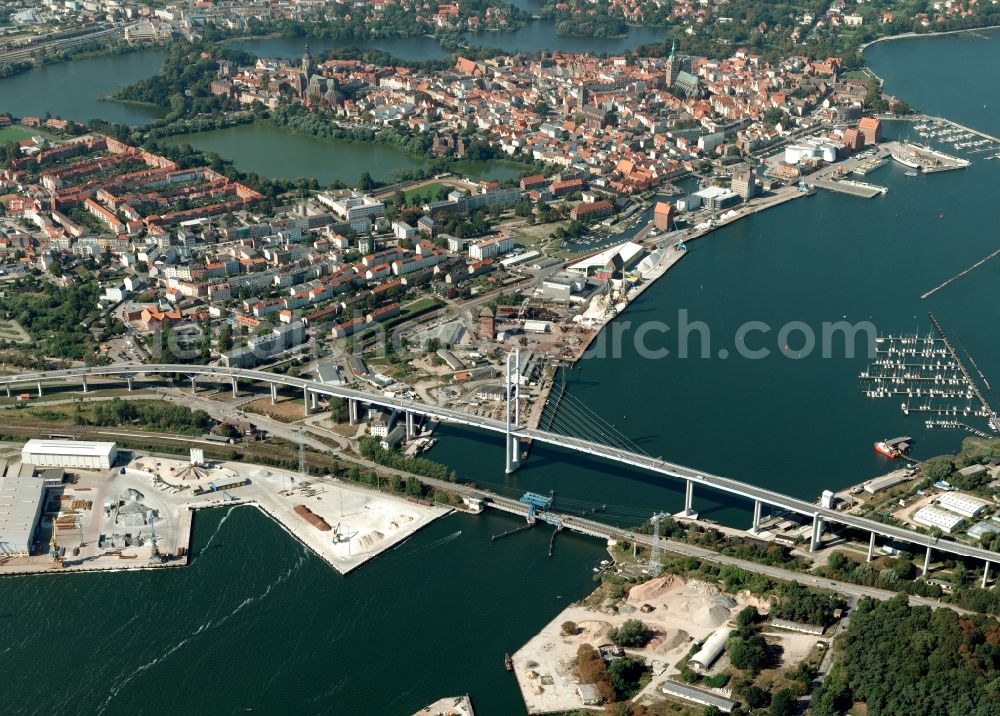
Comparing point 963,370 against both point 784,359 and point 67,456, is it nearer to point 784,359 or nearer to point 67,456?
point 784,359

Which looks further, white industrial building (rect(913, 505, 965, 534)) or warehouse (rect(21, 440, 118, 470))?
warehouse (rect(21, 440, 118, 470))

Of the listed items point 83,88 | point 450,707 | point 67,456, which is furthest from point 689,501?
point 83,88

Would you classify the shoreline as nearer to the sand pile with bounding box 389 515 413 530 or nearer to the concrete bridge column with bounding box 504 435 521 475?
the concrete bridge column with bounding box 504 435 521 475

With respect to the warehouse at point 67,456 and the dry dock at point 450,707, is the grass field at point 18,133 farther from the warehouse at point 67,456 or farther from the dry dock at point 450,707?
the dry dock at point 450,707

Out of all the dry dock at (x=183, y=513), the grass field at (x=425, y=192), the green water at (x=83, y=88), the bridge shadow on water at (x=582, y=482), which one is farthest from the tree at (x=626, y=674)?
the green water at (x=83, y=88)

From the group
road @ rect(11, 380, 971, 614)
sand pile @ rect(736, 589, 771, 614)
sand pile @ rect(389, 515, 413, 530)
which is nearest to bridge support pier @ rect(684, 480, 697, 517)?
road @ rect(11, 380, 971, 614)

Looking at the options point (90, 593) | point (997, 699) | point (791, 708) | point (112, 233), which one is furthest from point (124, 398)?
point (997, 699)
